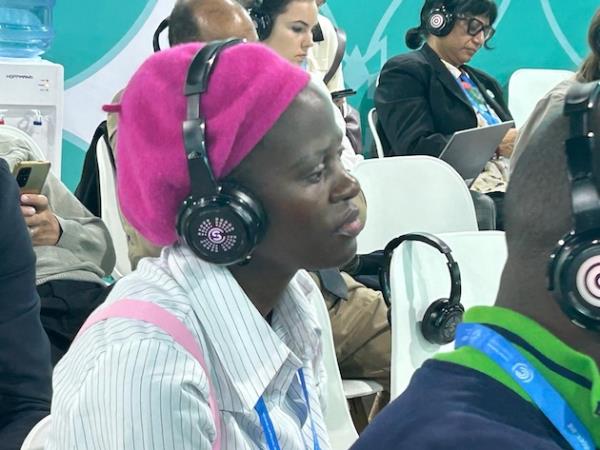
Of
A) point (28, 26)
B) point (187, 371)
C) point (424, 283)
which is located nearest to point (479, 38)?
point (28, 26)

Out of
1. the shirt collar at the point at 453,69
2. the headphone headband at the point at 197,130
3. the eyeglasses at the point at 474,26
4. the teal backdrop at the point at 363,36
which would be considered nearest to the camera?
the headphone headband at the point at 197,130

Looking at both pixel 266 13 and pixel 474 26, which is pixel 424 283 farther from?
pixel 474 26

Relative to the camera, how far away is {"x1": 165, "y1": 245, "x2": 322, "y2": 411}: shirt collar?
44.3 inches

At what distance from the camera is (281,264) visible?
1.23 metres

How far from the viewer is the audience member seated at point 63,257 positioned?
2.04 metres

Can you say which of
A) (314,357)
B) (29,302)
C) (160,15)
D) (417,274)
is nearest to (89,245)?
(29,302)

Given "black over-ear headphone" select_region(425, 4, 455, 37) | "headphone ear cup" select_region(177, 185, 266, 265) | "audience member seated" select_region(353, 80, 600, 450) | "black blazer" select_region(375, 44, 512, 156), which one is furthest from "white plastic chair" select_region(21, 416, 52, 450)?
"black over-ear headphone" select_region(425, 4, 455, 37)

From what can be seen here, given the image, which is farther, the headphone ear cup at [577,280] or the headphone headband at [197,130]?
the headphone headband at [197,130]

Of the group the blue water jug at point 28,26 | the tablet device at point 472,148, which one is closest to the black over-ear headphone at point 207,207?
the tablet device at point 472,148

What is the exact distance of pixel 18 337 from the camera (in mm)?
1553

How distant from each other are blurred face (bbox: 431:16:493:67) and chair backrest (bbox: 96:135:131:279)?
75.4 inches

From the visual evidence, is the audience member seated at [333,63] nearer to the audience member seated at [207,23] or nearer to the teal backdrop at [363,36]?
the teal backdrop at [363,36]

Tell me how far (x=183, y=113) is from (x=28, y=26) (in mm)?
3281

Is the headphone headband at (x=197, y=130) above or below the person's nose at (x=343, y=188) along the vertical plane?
above
